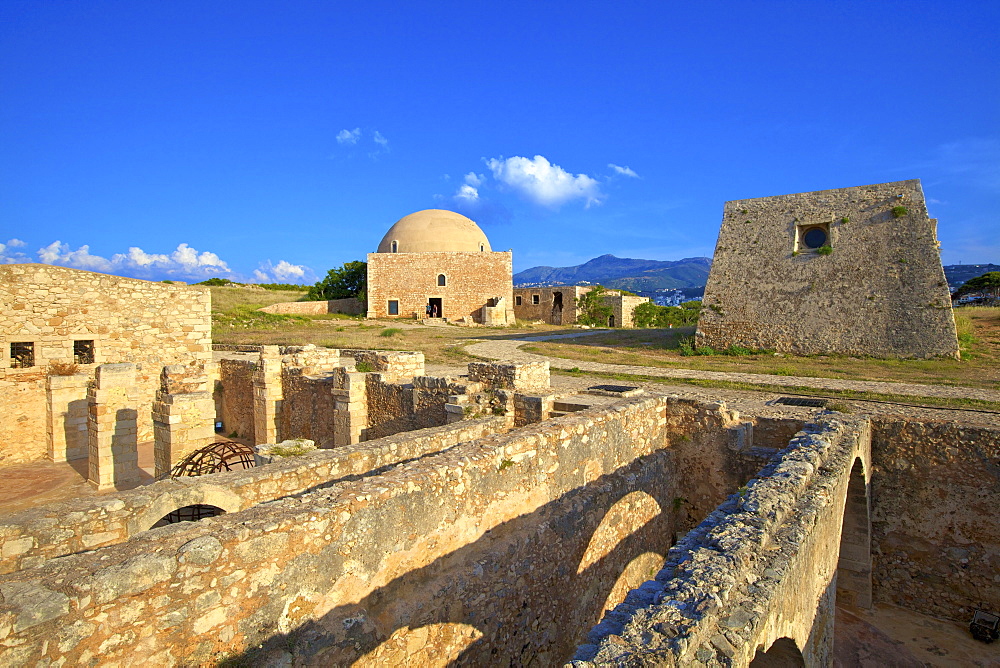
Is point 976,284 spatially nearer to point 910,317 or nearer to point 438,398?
point 910,317

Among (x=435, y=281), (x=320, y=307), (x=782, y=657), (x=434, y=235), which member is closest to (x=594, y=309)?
(x=435, y=281)

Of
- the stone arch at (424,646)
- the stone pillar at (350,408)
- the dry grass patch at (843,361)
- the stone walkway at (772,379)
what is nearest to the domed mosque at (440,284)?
the dry grass patch at (843,361)

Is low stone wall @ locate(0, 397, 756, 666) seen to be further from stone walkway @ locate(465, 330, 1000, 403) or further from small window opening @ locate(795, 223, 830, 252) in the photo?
small window opening @ locate(795, 223, 830, 252)

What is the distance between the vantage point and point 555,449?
611cm

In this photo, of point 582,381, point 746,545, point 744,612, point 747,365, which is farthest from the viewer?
point 747,365

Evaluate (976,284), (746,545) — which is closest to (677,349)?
(746,545)

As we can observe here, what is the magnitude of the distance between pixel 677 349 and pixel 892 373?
7.42m

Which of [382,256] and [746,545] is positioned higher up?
[382,256]

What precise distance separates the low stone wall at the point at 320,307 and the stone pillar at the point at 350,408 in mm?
28325

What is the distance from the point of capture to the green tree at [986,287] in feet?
114

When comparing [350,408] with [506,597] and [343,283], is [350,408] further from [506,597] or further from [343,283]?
[343,283]

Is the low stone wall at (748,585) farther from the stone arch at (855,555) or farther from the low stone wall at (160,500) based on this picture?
the low stone wall at (160,500)

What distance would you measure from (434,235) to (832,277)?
96.0ft

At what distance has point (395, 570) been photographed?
Answer: 4.35 meters
